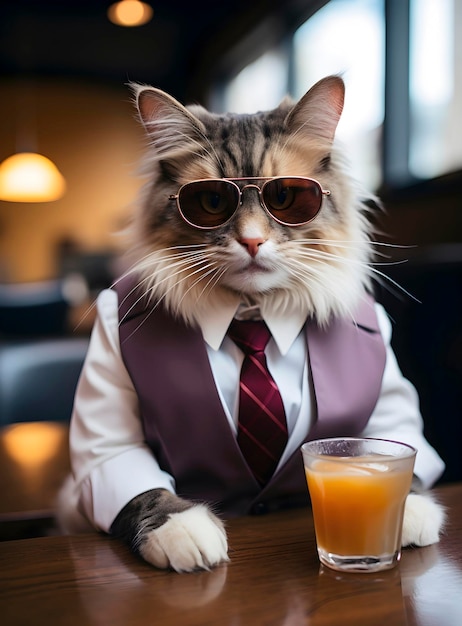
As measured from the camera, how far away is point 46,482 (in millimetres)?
1360

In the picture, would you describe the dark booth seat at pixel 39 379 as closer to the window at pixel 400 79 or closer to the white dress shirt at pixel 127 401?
the white dress shirt at pixel 127 401

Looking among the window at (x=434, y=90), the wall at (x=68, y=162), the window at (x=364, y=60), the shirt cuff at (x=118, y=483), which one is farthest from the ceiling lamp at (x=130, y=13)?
the shirt cuff at (x=118, y=483)

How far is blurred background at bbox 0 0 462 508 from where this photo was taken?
5.34ft

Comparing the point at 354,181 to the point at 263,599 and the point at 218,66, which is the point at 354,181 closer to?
the point at 263,599

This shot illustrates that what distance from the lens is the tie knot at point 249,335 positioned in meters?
0.95

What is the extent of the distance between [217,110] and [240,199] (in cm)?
517

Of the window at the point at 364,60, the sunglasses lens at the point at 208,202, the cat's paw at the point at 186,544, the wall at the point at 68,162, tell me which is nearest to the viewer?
the cat's paw at the point at 186,544

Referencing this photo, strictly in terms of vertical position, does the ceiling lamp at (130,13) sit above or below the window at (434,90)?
above

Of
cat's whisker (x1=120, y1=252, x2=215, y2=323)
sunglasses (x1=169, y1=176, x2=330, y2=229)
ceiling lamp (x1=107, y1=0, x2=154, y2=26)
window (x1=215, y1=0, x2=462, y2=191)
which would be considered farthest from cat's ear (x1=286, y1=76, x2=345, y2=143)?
ceiling lamp (x1=107, y1=0, x2=154, y2=26)

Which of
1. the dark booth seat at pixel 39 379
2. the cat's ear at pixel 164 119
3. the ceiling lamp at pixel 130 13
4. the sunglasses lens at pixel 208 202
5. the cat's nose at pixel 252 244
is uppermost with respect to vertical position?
the ceiling lamp at pixel 130 13

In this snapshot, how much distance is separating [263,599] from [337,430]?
330mm

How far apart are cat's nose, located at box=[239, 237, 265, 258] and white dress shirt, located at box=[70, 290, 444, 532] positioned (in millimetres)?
111

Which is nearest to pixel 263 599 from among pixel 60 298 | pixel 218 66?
pixel 60 298

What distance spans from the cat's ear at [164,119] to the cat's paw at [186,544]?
51 cm
